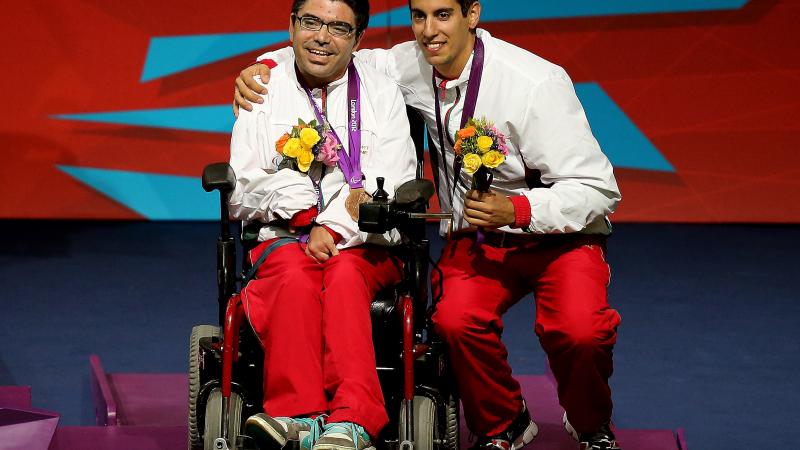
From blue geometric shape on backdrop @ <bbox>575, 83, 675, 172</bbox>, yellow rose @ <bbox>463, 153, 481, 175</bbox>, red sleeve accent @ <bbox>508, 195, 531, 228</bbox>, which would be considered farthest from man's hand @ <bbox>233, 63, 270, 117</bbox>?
blue geometric shape on backdrop @ <bbox>575, 83, 675, 172</bbox>

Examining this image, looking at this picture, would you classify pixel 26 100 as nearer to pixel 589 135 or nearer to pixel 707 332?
pixel 707 332

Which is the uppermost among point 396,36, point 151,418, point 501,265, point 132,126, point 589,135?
point 396,36

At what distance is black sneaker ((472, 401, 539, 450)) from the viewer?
4113 millimetres

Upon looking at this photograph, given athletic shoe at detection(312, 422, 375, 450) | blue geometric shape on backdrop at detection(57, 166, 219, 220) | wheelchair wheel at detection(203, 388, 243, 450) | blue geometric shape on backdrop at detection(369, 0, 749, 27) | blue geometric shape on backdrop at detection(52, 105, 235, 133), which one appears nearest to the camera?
athletic shoe at detection(312, 422, 375, 450)

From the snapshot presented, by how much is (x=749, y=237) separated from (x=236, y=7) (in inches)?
132

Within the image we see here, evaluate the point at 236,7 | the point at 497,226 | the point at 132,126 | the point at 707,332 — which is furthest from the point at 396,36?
the point at 497,226

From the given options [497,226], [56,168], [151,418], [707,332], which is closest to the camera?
[497,226]

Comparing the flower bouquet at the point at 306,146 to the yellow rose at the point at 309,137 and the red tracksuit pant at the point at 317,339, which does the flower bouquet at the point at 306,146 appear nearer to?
the yellow rose at the point at 309,137

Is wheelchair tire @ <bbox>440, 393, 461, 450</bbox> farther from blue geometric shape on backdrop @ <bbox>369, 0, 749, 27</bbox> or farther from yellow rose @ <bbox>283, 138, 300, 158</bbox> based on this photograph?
blue geometric shape on backdrop @ <bbox>369, 0, 749, 27</bbox>

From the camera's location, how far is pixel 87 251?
25.2 ft

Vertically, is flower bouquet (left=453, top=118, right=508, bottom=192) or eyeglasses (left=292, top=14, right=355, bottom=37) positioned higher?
eyeglasses (left=292, top=14, right=355, bottom=37)

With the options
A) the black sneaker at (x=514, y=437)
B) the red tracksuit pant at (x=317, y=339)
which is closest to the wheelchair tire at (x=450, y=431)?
the black sneaker at (x=514, y=437)

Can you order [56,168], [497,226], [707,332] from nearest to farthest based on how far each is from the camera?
[497,226] → [707,332] → [56,168]

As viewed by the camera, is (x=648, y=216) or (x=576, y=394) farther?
(x=648, y=216)
